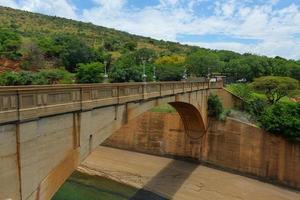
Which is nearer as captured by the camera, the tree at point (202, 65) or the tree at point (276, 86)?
the tree at point (276, 86)

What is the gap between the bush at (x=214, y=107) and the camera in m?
40.1

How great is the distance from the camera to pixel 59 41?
91.6 metres

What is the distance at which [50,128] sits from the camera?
13.4 m

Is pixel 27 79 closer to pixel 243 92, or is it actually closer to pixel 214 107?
pixel 214 107

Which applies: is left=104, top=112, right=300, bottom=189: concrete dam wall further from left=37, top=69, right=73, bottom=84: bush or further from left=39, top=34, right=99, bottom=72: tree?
left=39, top=34, right=99, bottom=72: tree

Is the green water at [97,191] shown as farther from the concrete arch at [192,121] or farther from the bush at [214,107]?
the bush at [214,107]

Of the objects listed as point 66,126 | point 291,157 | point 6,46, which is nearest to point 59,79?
point 6,46

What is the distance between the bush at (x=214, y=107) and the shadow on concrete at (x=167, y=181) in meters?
5.79

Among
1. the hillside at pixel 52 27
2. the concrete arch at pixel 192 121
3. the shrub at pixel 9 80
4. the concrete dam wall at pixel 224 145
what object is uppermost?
the hillside at pixel 52 27

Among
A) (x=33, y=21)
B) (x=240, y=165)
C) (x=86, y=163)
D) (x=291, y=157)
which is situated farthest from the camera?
(x=33, y=21)

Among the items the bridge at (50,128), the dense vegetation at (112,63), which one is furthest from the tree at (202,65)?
the bridge at (50,128)

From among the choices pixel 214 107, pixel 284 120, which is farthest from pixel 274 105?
pixel 214 107

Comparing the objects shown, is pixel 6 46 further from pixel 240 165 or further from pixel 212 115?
pixel 240 165

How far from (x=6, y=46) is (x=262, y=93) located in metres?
55.6
